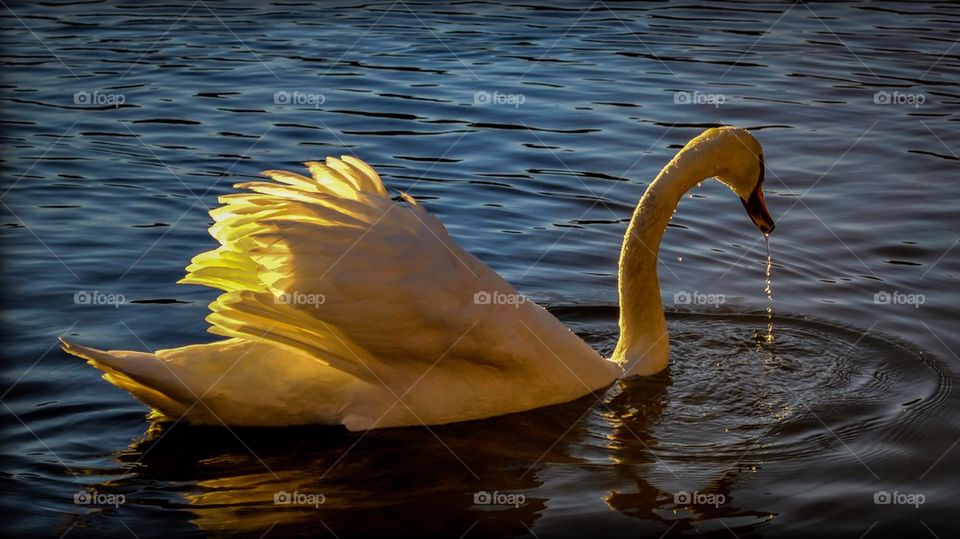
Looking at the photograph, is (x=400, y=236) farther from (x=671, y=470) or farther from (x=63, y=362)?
(x=63, y=362)

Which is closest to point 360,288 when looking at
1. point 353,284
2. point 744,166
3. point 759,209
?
point 353,284

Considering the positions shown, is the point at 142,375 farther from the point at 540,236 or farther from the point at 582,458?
the point at 540,236

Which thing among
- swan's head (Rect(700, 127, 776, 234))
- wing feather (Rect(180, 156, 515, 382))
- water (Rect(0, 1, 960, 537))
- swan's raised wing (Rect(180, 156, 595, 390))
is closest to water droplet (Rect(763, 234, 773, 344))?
water (Rect(0, 1, 960, 537))

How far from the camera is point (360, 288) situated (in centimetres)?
713

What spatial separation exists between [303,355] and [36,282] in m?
3.04

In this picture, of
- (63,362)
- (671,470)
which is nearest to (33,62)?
(63,362)

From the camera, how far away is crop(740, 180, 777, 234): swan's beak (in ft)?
29.0

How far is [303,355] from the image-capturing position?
7.40m

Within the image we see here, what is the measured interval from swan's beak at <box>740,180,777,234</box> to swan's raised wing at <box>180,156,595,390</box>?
1.96 metres

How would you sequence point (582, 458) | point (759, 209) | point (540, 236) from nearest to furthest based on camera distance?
1. point (582, 458)
2. point (759, 209)
3. point (540, 236)

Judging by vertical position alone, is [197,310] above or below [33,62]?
below

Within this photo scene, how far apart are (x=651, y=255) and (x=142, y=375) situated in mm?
3160

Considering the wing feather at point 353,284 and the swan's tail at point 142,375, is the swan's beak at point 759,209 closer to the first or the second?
the wing feather at point 353,284

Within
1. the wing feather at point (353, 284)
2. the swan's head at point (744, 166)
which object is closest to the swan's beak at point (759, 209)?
the swan's head at point (744, 166)
